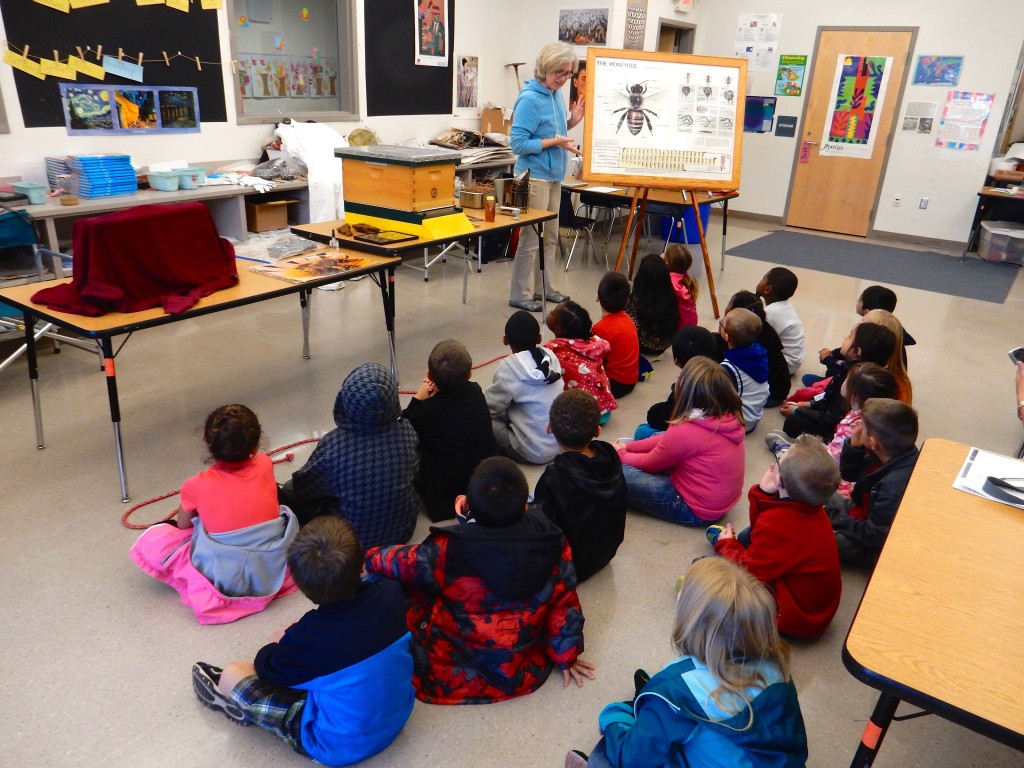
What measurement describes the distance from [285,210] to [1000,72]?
7206 mm

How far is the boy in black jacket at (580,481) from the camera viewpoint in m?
2.30

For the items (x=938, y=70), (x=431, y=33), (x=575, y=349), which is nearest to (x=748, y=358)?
(x=575, y=349)

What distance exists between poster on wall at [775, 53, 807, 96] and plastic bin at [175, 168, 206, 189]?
681 cm

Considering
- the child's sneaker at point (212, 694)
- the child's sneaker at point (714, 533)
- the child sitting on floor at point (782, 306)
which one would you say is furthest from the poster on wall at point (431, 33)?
the child's sneaker at point (212, 694)

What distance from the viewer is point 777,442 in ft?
11.3

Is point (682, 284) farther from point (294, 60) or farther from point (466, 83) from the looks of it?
point (466, 83)

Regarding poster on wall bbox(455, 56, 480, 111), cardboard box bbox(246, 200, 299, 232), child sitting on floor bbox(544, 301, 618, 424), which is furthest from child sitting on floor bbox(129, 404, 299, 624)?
poster on wall bbox(455, 56, 480, 111)

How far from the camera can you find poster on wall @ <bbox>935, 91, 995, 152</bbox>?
7672 millimetres

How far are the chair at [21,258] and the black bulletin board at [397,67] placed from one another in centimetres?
307

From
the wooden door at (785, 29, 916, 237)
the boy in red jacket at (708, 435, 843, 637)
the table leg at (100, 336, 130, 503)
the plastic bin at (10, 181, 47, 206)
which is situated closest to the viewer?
the boy in red jacket at (708, 435, 843, 637)

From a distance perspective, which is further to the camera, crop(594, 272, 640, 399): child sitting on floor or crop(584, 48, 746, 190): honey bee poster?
crop(584, 48, 746, 190): honey bee poster

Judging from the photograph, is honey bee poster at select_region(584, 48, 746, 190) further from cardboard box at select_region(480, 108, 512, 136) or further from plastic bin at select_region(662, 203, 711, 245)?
cardboard box at select_region(480, 108, 512, 136)

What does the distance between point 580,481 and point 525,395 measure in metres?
0.87

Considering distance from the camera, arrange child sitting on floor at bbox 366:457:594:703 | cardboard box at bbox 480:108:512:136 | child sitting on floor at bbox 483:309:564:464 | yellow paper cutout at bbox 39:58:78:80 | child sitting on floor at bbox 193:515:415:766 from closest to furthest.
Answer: child sitting on floor at bbox 193:515:415:766, child sitting on floor at bbox 366:457:594:703, child sitting on floor at bbox 483:309:564:464, yellow paper cutout at bbox 39:58:78:80, cardboard box at bbox 480:108:512:136
